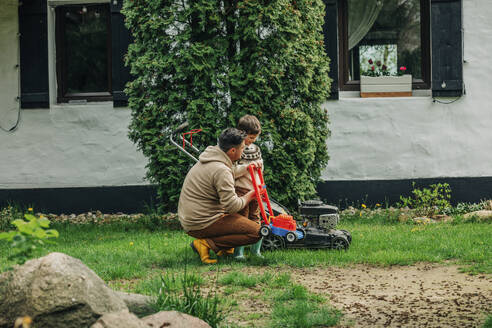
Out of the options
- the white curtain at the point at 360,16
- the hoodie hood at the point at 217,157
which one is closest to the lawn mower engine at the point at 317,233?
the hoodie hood at the point at 217,157

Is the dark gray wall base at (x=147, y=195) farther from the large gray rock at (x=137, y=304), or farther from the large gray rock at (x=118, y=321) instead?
the large gray rock at (x=118, y=321)

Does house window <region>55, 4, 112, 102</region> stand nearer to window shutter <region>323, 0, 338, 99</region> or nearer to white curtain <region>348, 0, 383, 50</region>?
window shutter <region>323, 0, 338, 99</region>

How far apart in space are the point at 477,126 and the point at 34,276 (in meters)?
8.65

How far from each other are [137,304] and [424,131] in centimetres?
756

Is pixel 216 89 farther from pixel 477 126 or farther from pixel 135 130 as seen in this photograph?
pixel 477 126

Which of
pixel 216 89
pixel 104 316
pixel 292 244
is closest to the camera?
pixel 104 316

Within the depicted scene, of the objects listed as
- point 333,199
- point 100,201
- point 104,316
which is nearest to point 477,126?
point 333,199

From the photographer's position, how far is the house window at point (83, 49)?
1123 cm

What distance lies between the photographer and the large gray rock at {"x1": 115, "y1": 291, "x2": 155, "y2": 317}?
3.89 meters

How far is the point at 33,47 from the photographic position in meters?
11.0

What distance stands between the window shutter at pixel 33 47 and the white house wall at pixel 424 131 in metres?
5.04

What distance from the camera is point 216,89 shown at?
28.1 ft

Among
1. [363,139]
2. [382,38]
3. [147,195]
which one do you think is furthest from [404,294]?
[382,38]

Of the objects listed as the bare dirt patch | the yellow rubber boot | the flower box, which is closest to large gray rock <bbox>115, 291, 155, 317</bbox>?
the bare dirt patch
